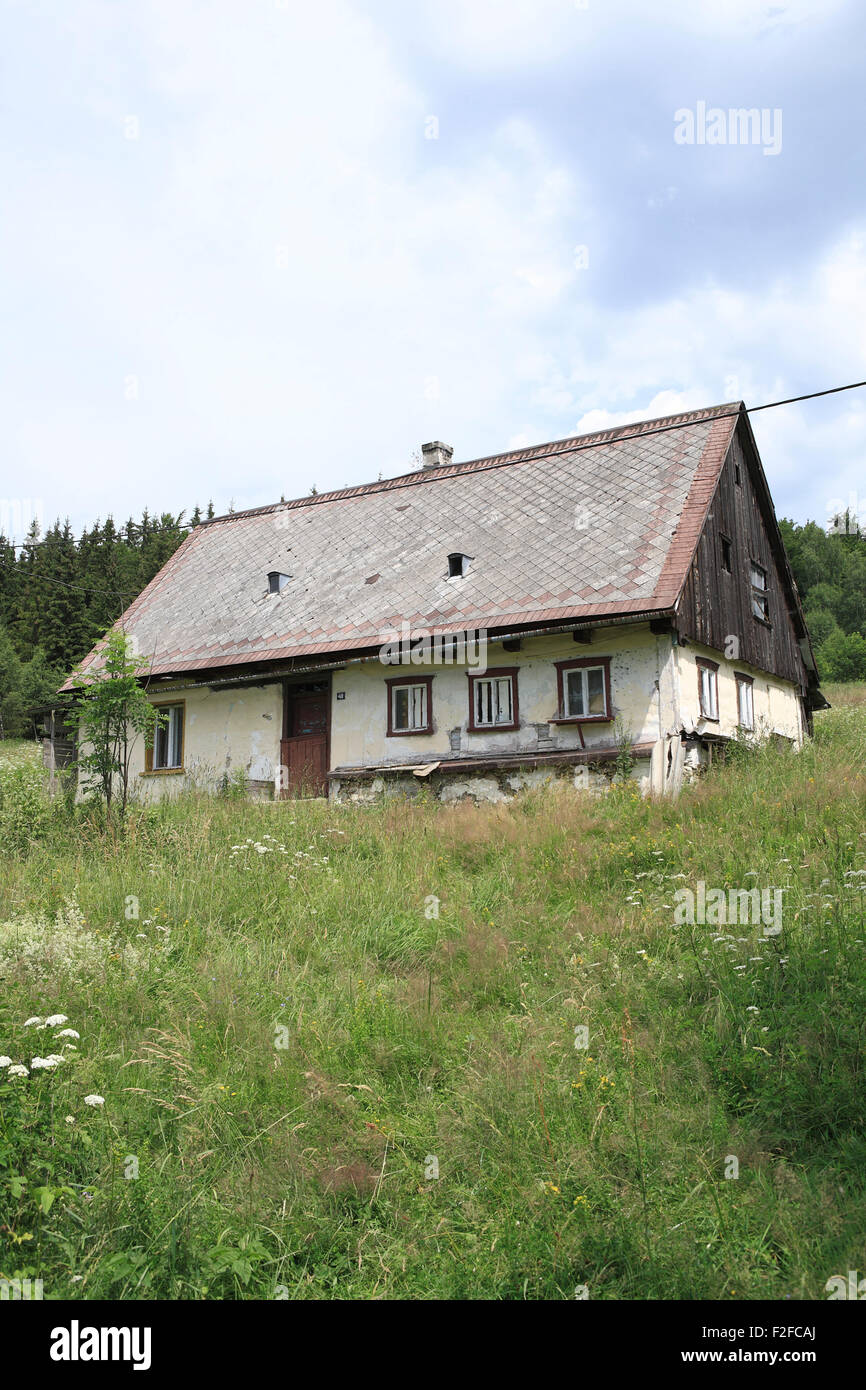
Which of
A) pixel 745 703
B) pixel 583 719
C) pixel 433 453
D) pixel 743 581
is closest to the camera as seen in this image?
pixel 583 719

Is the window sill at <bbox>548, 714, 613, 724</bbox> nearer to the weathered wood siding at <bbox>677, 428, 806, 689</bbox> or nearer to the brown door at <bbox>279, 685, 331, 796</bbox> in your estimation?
the weathered wood siding at <bbox>677, 428, 806, 689</bbox>

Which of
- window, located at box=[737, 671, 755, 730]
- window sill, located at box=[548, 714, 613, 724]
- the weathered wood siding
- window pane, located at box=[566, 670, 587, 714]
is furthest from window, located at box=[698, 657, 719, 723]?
window pane, located at box=[566, 670, 587, 714]

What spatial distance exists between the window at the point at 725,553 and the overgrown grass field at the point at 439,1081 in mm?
9644

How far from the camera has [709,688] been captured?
16344 mm

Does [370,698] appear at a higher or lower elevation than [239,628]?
lower

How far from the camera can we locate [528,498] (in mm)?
19109

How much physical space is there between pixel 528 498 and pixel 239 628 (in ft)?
21.8

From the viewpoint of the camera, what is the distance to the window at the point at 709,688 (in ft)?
52.2

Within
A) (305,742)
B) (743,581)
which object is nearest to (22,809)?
(305,742)

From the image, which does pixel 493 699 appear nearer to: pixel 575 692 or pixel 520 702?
pixel 520 702

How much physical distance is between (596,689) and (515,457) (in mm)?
7956

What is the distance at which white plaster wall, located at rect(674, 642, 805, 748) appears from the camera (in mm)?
15062
